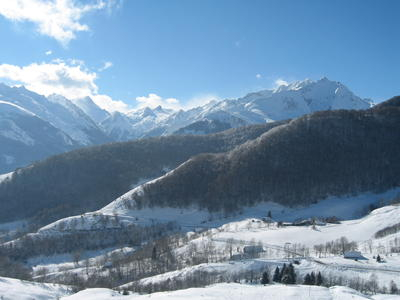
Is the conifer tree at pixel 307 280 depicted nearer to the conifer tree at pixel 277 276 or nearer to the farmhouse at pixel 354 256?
the conifer tree at pixel 277 276

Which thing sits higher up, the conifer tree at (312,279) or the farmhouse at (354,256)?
the farmhouse at (354,256)

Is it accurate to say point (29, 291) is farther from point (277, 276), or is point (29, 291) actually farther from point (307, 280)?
point (307, 280)

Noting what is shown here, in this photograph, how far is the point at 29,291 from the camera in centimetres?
8569

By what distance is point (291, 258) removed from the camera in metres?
119

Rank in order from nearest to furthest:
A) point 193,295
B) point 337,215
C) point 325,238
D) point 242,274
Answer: point 193,295
point 242,274
point 325,238
point 337,215

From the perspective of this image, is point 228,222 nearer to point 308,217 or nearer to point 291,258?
point 308,217

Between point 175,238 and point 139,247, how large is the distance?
13315 millimetres

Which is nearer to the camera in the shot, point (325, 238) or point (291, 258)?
point (291, 258)

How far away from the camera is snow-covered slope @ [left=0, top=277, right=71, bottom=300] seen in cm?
8093

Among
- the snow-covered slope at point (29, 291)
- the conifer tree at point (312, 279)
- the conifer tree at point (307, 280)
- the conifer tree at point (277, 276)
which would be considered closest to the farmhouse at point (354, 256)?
the conifer tree at point (312, 279)

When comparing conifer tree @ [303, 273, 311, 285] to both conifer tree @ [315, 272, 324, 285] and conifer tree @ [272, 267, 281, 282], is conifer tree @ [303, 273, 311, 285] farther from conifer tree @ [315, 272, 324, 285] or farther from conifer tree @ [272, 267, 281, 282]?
conifer tree @ [272, 267, 281, 282]

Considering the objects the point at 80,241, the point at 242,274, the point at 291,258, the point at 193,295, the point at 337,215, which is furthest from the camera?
the point at 337,215

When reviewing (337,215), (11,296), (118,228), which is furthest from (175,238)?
(11,296)

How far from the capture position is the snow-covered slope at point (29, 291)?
80925mm
